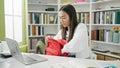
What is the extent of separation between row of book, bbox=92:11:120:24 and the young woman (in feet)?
4.91

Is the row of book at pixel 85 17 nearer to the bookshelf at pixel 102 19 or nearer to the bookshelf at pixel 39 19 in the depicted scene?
the bookshelf at pixel 102 19

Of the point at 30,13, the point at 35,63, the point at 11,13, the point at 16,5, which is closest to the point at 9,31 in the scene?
the point at 11,13

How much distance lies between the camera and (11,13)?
3.71 metres

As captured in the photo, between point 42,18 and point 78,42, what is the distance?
252 cm

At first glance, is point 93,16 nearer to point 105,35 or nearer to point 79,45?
point 105,35

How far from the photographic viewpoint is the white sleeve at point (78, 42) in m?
2.02

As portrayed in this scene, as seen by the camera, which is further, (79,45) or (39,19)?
(39,19)

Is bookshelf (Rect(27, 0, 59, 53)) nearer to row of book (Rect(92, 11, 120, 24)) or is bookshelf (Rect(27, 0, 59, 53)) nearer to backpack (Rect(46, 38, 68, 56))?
row of book (Rect(92, 11, 120, 24))

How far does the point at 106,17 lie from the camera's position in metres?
3.80

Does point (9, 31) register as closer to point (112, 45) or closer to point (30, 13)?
point (30, 13)

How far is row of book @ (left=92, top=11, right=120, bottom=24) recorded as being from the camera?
3.57 meters

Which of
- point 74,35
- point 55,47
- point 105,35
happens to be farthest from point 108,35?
point 55,47

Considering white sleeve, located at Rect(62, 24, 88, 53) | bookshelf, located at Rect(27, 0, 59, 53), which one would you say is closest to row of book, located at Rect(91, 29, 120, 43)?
bookshelf, located at Rect(27, 0, 59, 53)

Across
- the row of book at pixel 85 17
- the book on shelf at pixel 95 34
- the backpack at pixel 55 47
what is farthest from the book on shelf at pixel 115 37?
the backpack at pixel 55 47
